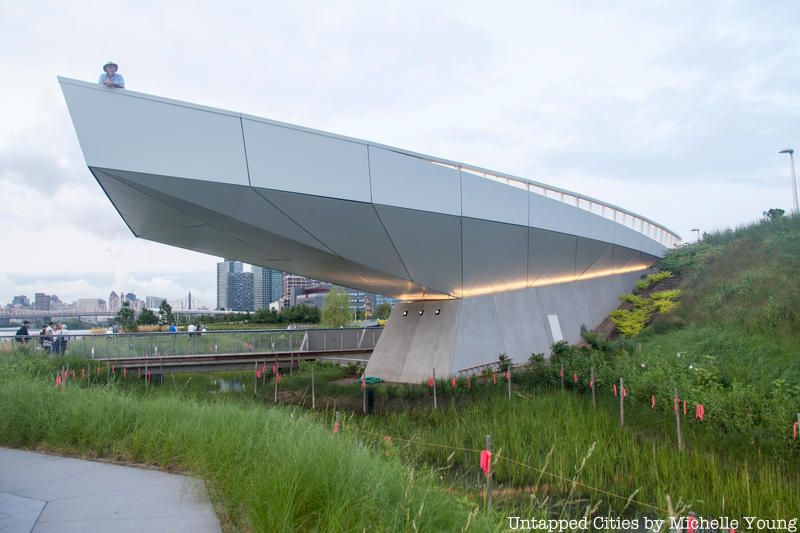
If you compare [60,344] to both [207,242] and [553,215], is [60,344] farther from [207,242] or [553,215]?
[553,215]

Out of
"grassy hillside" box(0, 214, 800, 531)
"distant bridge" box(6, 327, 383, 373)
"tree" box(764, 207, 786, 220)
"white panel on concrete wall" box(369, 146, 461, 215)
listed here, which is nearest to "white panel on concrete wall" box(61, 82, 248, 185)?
"white panel on concrete wall" box(369, 146, 461, 215)

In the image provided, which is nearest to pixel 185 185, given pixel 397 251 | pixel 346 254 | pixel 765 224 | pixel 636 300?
pixel 346 254

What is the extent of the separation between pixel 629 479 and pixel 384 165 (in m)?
9.34

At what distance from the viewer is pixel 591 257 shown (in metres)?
21.7

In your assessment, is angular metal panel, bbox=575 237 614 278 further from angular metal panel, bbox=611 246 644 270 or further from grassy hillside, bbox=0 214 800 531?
grassy hillside, bbox=0 214 800 531

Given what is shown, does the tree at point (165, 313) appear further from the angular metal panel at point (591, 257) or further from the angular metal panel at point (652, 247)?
the angular metal panel at point (652, 247)

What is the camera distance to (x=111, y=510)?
4730 millimetres

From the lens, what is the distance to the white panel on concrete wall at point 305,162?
11.8 meters

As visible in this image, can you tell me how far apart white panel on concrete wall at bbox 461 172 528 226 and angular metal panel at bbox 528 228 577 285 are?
100 cm

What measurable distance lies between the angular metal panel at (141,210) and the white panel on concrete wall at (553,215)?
1073 centimetres

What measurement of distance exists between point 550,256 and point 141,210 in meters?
13.6

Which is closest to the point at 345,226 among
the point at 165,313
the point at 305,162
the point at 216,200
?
the point at 305,162

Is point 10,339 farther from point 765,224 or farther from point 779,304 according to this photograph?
point 765,224

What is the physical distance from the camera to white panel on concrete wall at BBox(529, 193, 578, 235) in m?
18.1
